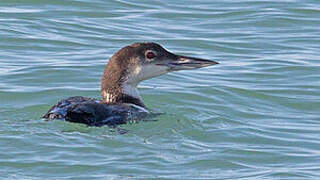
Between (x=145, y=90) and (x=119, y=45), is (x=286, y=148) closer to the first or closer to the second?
(x=145, y=90)

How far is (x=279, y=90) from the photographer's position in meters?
12.3

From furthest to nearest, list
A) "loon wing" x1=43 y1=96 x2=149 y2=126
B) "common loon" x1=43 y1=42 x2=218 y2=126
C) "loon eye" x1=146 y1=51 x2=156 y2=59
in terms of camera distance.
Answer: "loon eye" x1=146 y1=51 x2=156 y2=59
"common loon" x1=43 y1=42 x2=218 y2=126
"loon wing" x1=43 y1=96 x2=149 y2=126

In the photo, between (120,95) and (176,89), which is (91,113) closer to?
(120,95)

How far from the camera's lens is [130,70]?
35.7ft

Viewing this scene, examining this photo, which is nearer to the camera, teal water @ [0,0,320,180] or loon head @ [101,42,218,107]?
teal water @ [0,0,320,180]

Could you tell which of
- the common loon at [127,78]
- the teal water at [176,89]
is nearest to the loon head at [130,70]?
the common loon at [127,78]

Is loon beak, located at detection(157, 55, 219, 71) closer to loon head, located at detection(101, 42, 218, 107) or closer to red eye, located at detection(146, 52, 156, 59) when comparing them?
loon head, located at detection(101, 42, 218, 107)

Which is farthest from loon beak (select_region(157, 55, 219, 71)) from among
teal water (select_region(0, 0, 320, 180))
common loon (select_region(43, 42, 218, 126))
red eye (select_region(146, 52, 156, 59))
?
teal water (select_region(0, 0, 320, 180))

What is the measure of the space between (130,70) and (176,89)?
1556 millimetres

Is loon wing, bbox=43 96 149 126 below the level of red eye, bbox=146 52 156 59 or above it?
below

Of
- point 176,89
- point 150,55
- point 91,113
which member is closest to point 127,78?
point 150,55

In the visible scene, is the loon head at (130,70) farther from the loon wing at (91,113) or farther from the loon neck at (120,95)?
the loon wing at (91,113)

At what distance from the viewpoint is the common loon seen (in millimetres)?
9961

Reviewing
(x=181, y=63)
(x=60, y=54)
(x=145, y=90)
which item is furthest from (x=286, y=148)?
(x=60, y=54)
